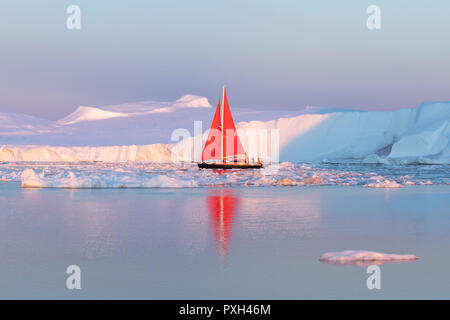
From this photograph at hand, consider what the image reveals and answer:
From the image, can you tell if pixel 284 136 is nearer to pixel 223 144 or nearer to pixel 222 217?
pixel 223 144

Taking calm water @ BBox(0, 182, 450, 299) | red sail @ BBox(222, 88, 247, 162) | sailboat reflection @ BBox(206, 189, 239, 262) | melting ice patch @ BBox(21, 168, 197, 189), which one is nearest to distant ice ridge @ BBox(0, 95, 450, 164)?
red sail @ BBox(222, 88, 247, 162)

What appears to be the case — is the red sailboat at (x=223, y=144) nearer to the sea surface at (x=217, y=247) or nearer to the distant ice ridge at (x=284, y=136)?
the distant ice ridge at (x=284, y=136)

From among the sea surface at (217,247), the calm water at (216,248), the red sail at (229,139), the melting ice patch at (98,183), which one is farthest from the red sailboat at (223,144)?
the calm water at (216,248)

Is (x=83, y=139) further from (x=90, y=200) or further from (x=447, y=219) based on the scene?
(x=447, y=219)

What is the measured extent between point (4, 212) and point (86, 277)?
4.90 m

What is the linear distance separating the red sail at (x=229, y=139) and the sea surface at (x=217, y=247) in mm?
19178

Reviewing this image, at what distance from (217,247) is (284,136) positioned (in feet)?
133

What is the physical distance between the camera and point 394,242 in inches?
227

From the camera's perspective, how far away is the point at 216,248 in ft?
17.6

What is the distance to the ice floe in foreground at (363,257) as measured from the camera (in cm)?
479

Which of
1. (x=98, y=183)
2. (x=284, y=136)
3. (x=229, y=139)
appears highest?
(x=284, y=136)

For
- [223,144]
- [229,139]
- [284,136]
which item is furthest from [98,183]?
[284,136]

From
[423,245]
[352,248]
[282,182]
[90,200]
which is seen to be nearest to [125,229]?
[352,248]

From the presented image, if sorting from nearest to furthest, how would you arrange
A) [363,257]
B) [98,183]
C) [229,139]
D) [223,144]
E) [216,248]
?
1. [363,257]
2. [216,248]
3. [98,183]
4. [223,144]
5. [229,139]
